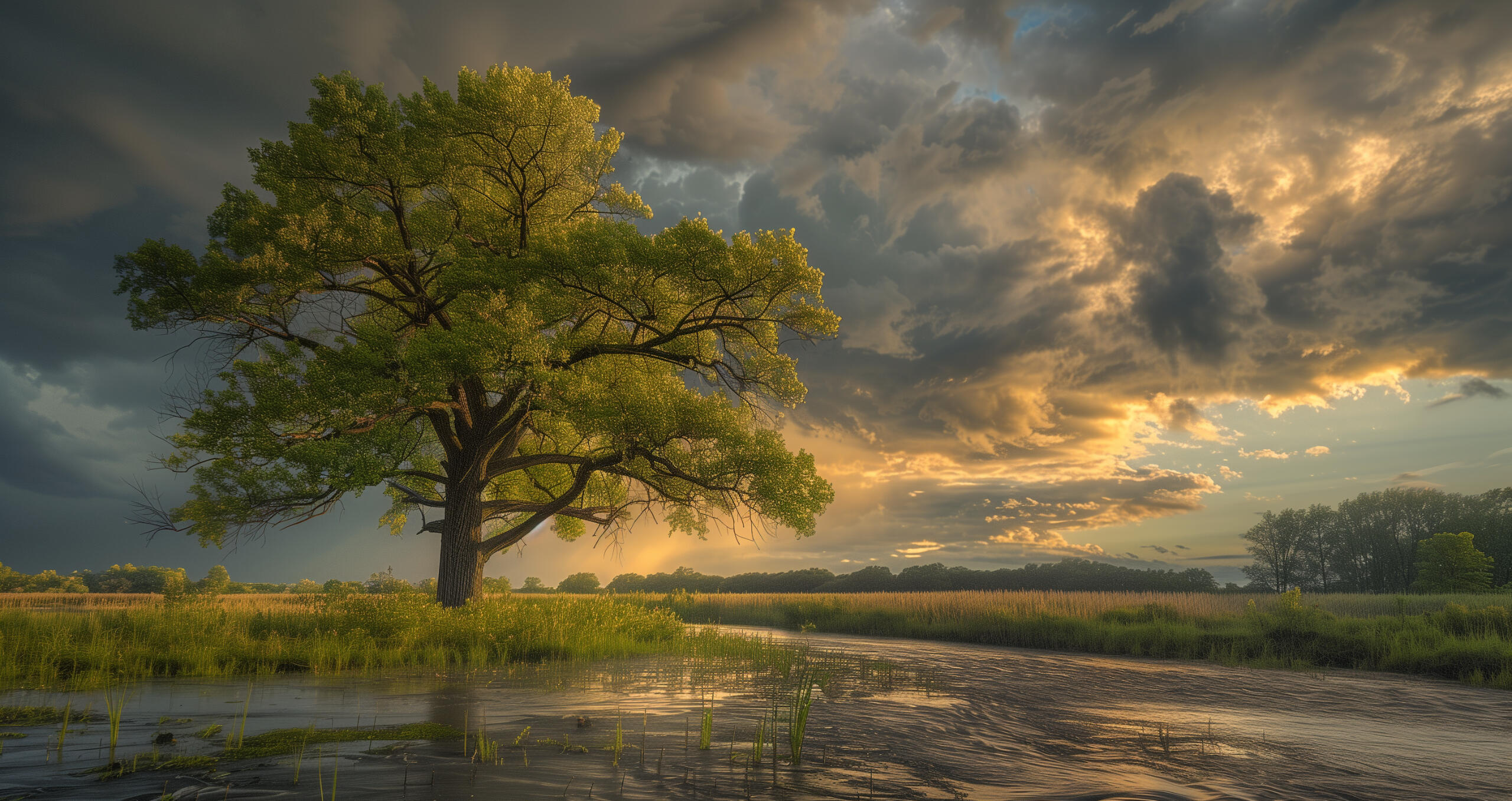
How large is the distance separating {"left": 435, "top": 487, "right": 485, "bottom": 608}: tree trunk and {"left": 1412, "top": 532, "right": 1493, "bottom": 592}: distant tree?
210 ft

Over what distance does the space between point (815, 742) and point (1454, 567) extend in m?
65.0

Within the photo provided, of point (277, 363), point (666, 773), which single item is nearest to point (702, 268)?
point (277, 363)

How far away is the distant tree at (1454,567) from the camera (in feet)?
150

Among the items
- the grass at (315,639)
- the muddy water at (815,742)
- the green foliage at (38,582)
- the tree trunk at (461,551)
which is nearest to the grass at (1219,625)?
→ the muddy water at (815,742)

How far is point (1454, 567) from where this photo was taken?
155 ft

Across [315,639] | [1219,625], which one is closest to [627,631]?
[315,639]

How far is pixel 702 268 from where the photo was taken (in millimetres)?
18281

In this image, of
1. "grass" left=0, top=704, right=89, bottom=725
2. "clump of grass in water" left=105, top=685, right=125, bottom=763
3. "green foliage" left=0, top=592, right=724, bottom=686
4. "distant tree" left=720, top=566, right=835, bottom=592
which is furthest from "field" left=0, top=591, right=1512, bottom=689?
"distant tree" left=720, top=566, right=835, bottom=592

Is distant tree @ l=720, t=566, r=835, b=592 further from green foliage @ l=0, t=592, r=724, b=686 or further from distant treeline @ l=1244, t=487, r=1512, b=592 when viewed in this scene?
green foliage @ l=0, t=592, r=724, b=686

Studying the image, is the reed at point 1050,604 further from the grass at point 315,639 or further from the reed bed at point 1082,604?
the grass at point 315,639

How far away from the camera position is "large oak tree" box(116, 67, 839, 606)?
58.2 feet

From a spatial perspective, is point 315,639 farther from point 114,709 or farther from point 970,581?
point 970,581

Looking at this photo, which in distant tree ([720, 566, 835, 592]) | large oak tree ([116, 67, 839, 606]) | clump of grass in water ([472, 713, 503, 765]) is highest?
large oak tree ([116, 67, 839, 606])

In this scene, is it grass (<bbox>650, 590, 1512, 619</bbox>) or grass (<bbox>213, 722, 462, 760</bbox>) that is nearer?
grass (<bbox>213, 722, 462, 760</bbox>)
